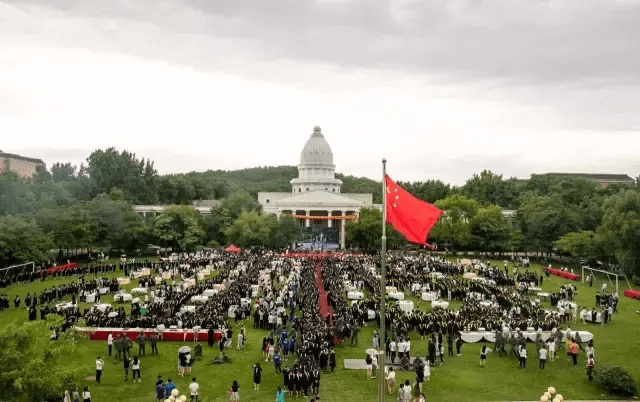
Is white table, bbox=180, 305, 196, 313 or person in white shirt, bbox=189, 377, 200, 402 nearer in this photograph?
person in white shirt, bbox=189, 377, 200, 402

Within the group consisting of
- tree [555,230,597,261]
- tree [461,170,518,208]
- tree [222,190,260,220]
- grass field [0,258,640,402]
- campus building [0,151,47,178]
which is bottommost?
grass field [0,258,640,402]

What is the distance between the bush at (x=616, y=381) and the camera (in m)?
17.0

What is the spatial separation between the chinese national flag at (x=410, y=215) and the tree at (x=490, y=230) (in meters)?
51.2

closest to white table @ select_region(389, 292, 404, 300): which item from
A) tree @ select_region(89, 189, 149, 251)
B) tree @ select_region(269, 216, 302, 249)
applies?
tree @ select_region(89, 189, 149, 251)

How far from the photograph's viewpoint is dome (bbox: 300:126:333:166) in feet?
348

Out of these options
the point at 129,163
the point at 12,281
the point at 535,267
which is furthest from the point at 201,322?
the point at 129,163

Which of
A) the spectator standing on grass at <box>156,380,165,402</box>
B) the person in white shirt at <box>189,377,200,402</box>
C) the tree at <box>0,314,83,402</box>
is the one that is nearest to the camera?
the tree at <box>0,314,83,402</box>

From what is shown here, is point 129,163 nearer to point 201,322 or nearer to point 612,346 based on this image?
point 201,322

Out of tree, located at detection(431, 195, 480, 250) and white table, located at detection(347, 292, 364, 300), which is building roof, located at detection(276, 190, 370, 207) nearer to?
tree, located at detection(431, 195, 480, 250)

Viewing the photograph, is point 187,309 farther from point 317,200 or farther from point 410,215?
point 317,200

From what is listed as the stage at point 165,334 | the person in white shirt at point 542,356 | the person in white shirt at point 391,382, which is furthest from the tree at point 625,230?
the stage at point 165,334

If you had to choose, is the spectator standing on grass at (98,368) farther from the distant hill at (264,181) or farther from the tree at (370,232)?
the distant hill at (264,181)

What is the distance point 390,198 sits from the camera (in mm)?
13180

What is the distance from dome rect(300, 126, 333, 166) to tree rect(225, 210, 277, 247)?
3944 cm
